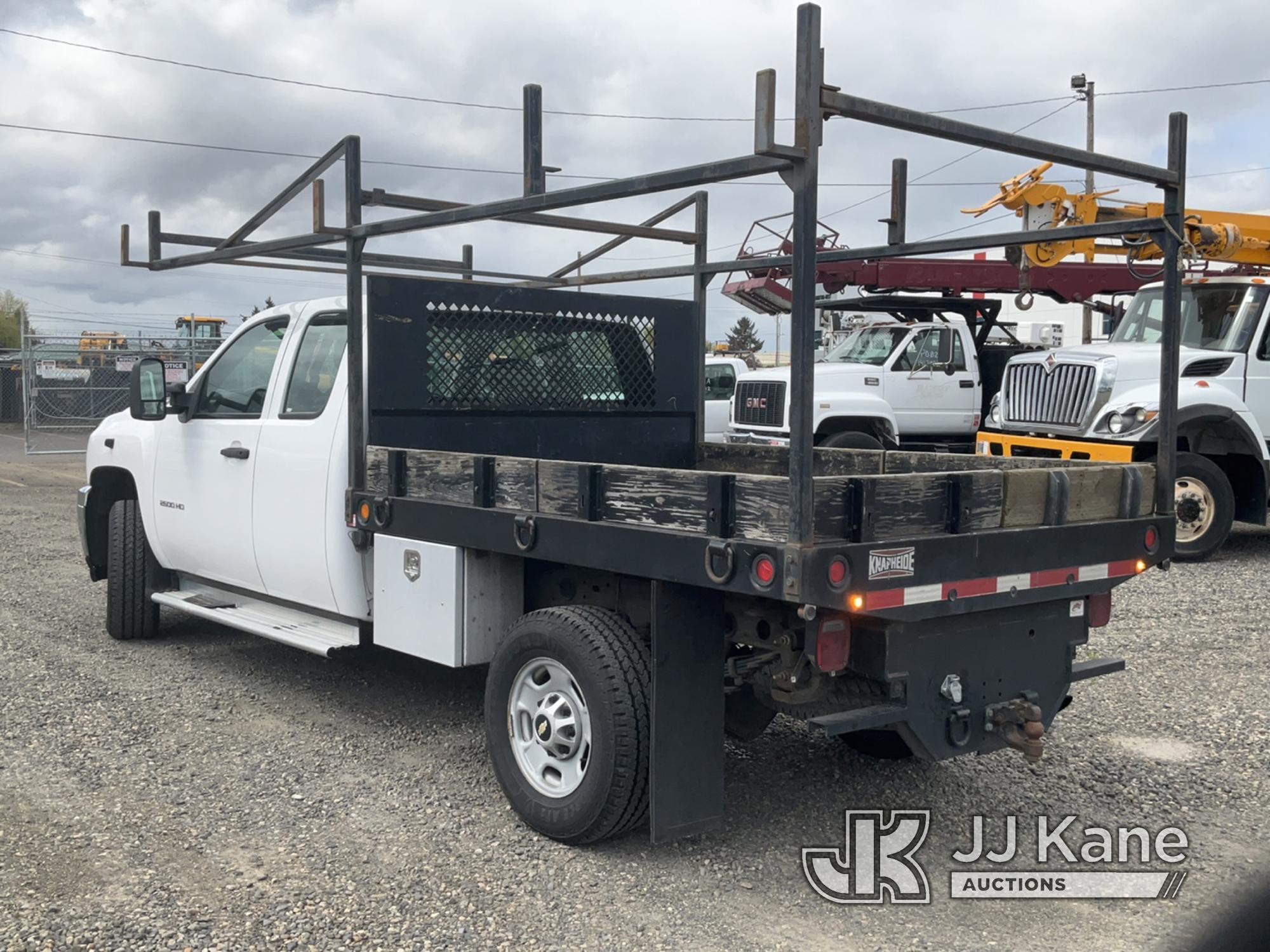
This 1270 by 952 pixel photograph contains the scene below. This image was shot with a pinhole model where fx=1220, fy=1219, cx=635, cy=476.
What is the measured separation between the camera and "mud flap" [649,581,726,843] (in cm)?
398

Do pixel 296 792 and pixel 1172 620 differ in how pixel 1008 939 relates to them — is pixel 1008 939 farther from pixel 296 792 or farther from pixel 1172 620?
pixel 1172 620

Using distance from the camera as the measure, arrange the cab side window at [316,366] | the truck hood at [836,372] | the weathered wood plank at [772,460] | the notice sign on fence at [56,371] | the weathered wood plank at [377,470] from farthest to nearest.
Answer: the notice sign on fence at [56,371] < the truck hood at [836,372] < the weathered wood plank at [772,460] < the cab side window at [316,366] < the weathered wood plank at [377,470]

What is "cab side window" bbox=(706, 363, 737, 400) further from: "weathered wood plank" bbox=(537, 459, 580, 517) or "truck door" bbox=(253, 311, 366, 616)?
"weathered wood plank" bbox=(537, 459, 580, 517)

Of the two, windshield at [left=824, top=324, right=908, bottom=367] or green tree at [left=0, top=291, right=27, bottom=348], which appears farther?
green tree at [left=0, top=291, right=27, bottom=348]

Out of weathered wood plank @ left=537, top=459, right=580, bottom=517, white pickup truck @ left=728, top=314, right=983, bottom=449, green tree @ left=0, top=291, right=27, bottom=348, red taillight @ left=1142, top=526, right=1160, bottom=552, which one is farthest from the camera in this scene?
green tree @ left=0, top=291, right=27, bottom=348

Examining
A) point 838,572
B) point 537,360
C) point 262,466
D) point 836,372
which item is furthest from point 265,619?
point 836,372

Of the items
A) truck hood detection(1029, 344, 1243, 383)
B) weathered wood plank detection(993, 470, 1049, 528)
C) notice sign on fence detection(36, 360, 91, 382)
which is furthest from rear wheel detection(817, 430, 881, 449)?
notice sign on fence detection(36, 360, 91, 382)

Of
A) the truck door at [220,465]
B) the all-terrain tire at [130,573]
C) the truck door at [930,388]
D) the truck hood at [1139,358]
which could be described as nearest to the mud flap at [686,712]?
the truck door at [220,465]

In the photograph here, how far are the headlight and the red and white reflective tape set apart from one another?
649cm

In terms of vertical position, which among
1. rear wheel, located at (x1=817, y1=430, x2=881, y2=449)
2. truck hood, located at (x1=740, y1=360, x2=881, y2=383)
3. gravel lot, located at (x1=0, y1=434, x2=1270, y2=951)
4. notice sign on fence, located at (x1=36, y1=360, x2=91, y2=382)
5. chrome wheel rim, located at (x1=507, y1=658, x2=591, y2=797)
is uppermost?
notice sign on fence, located at (x1=36, y1=360, x2=91, y2=382)

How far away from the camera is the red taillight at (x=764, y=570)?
139 inches

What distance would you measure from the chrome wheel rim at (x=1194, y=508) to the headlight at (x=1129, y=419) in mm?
606

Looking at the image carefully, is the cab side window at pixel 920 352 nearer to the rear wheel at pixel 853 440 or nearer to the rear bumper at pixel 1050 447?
the rear wheel at pixel 853 440

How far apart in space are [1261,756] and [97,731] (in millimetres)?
5212
